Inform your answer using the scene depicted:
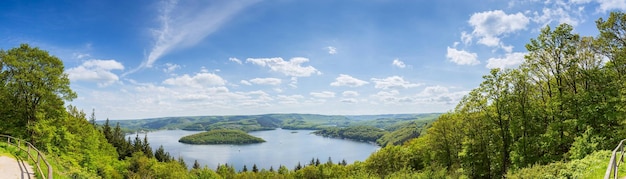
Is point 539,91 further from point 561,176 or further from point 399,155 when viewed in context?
point 399,155

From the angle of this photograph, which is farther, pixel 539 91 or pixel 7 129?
pixel 539 91

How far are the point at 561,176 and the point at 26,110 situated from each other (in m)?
34.4

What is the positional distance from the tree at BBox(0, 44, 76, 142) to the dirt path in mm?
10961

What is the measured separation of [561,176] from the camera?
52.6 feet

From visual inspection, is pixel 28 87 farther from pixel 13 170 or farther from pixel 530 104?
pixel 530 104

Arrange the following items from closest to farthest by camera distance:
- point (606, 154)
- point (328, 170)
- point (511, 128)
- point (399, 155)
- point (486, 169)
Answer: point (606, 154) < point (511, 128) < point (486, 169) < point (399, 155) < point (328, 170)

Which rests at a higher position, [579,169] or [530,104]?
[530,104]

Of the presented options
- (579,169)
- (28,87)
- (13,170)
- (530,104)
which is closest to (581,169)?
(579,169)

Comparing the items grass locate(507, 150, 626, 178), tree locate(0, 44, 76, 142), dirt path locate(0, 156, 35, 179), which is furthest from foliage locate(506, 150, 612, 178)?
tree locate(0, 44, 76, 142)

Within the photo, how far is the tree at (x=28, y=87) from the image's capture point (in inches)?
917

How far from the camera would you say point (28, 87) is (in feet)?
77.7

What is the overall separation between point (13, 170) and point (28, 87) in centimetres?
1380

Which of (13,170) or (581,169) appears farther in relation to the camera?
(581,169)

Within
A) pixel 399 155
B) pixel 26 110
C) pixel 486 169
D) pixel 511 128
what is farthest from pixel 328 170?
pixel 26 110
